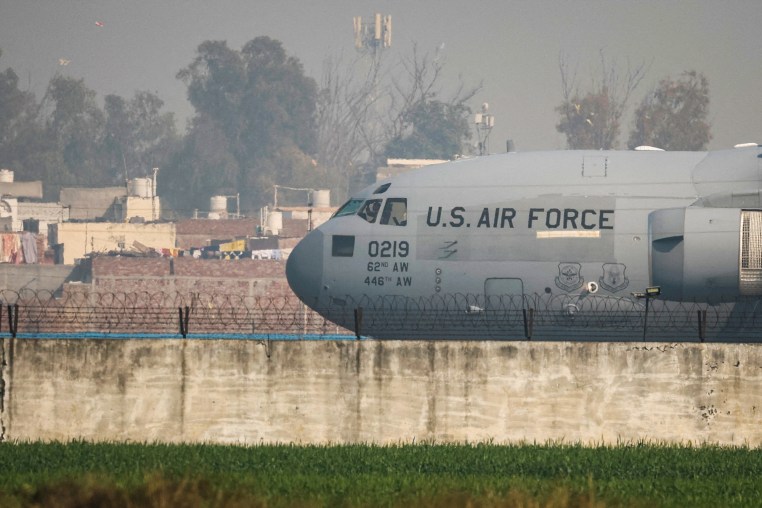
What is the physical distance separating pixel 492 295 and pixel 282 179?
16975 centimetres

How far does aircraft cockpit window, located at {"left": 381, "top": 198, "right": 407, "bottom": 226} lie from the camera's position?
1202 inches

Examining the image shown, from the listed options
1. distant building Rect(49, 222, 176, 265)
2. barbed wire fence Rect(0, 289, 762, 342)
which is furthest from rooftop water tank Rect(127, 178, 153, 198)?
barbed wire fence Rect(0, 289, 762, 342)

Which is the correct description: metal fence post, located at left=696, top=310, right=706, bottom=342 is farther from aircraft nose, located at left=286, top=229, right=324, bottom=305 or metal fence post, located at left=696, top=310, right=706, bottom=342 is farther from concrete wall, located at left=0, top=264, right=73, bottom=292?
concrete wall, located at left=0, top=264, right=73, bottom=292

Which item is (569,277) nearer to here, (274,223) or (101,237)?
(101,237)

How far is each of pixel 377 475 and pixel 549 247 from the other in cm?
960

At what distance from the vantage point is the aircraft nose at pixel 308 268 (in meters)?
30.8

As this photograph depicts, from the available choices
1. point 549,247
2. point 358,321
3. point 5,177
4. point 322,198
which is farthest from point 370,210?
point 5,177

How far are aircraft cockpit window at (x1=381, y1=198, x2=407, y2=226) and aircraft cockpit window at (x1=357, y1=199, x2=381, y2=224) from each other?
0.66 feet

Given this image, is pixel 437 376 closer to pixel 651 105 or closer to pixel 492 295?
pixel 492 295

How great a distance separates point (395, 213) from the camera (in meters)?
30.7

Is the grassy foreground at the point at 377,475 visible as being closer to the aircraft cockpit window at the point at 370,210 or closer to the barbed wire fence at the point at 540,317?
the barbed wire fence at the point at 540,317

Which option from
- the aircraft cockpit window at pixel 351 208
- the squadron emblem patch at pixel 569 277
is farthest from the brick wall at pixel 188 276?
the squadron emblem patch at pixel 569 277

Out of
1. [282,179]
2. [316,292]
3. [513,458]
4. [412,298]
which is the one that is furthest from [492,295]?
[282,179]

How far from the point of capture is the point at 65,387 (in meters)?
26.1
